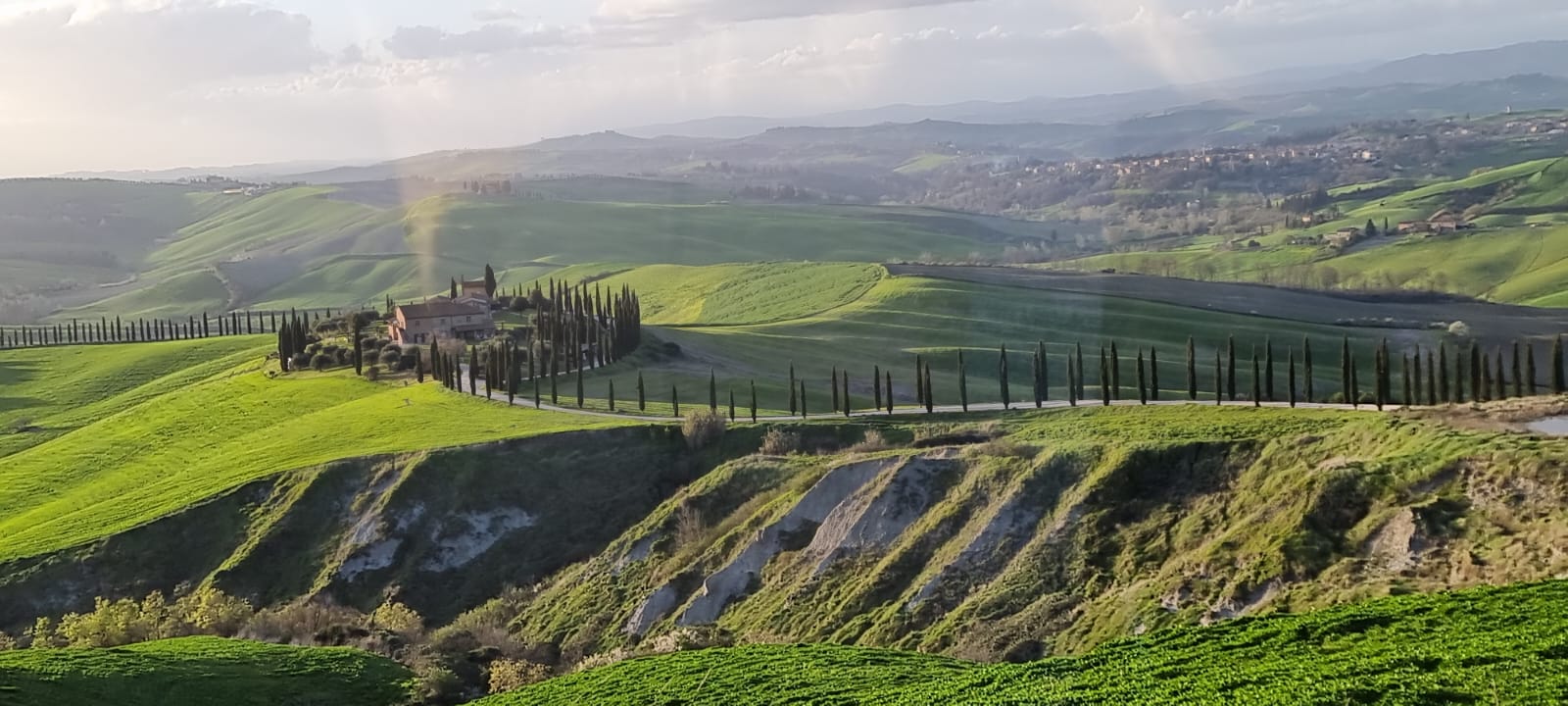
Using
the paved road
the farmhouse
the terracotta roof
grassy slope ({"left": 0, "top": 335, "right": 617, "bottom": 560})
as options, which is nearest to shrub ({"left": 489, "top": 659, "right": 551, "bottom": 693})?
grassy slope ({"left": 0, "top": 335, "right": 617, "bottom": 560})

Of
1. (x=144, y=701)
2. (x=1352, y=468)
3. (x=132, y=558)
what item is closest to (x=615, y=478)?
(x=132, y=558)

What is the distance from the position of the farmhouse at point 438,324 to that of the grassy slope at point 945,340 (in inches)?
622

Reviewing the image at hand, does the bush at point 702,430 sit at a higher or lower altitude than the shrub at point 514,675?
higher

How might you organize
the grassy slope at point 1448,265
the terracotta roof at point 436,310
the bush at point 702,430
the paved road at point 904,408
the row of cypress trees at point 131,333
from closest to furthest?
the paved road at point 904,408, the bush at point 702,430, the terracotta roof at point 436,310, the grassy slope at point 1448,265, the row of cypress trees at point 131,333

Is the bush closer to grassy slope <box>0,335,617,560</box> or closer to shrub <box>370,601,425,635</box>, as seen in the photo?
grassy slope <box>0,335,617,560</box>

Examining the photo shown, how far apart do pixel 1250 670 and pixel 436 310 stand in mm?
95755

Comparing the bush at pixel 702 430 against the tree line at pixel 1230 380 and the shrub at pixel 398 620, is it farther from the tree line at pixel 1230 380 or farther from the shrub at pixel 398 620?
the shrub at pixel 398 620

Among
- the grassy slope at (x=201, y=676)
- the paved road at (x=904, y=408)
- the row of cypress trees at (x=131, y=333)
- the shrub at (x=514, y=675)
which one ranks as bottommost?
the shrub at (x=514, y=675)

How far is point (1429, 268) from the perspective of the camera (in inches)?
6988

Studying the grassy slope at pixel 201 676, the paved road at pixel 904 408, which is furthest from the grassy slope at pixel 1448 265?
the grassy slope at pixel 201 676

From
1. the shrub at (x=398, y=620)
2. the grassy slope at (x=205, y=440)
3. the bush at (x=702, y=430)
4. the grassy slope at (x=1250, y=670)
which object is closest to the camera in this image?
the grassy slope at (x=1250, y=670)

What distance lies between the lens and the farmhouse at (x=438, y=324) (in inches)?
4432

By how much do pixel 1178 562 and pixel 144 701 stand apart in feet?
106

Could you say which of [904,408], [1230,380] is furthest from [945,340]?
[1230,380]
